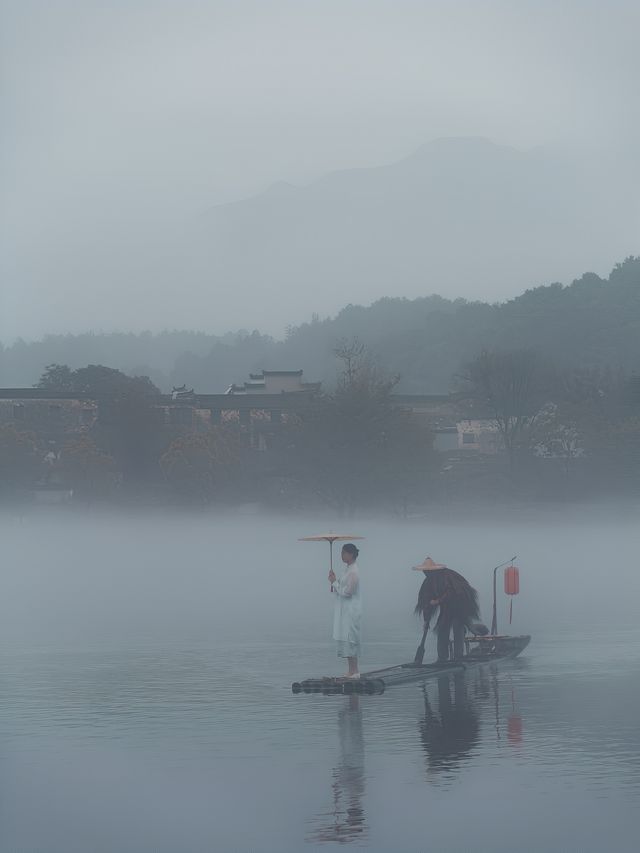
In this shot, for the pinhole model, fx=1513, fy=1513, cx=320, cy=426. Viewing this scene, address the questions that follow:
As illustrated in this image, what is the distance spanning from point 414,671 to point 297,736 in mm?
4416

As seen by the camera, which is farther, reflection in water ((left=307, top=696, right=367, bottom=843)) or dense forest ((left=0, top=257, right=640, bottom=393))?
dense forest ((left=0, top=257, right=640, bottom=393))

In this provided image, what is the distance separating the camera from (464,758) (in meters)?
17.6

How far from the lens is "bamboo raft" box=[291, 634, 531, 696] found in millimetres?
22188

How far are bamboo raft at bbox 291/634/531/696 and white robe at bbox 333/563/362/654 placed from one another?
632 millimetres

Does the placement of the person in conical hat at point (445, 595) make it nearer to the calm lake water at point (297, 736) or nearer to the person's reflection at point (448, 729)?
the calm lake water at point (297, 736)

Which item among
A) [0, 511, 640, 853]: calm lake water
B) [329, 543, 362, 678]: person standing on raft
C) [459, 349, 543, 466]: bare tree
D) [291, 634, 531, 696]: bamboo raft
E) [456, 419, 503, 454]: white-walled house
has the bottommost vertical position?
[0, 511, 640, 853]: calm lake water

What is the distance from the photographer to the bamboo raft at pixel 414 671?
2219 cm

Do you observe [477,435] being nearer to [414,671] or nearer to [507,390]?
[507,390]

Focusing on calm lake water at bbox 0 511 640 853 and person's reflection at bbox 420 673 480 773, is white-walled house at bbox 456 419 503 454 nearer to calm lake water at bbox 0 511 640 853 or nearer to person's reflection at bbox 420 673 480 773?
calm lake water at bbox 0 511 640 853

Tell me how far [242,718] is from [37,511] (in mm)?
97778

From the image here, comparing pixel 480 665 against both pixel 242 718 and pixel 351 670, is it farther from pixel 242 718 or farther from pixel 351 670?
pixel 242 718

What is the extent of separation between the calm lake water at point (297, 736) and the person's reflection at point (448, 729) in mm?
38

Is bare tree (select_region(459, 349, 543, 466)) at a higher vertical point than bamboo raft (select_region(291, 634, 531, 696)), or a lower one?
higher

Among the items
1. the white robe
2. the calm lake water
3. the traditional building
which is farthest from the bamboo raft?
the traditional building
